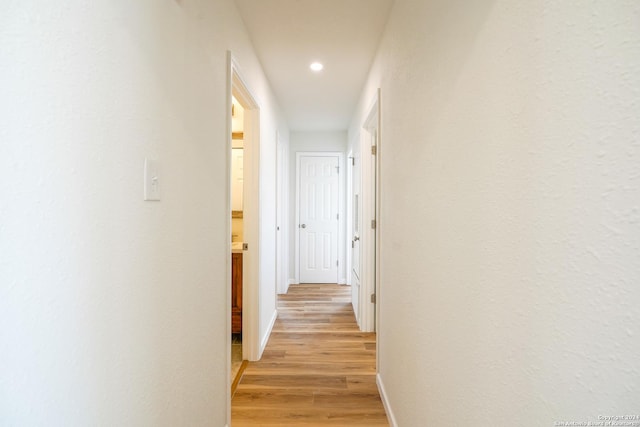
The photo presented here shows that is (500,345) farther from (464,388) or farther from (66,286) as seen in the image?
(66,286)

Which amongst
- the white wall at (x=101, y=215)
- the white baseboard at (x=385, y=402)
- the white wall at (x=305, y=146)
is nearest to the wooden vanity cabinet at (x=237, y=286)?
the white baseboard at (x=385, y=402)

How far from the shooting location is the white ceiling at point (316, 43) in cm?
205

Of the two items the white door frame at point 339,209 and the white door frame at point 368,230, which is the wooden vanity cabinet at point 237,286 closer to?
the white door frame at point 368,230

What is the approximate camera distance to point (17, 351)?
1.92 ft

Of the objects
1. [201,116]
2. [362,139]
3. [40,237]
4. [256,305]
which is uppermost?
[362,139]

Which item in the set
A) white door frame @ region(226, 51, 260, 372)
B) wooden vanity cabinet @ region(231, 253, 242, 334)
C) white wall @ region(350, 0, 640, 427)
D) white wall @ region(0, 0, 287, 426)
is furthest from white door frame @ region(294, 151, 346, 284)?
white wall @ region(350, 0, 640, 427)

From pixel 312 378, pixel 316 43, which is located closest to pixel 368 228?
pixel 312 378

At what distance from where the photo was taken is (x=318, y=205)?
5383 millimetres

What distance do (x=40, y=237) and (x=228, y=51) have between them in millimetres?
1521

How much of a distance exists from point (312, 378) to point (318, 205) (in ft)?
10.5

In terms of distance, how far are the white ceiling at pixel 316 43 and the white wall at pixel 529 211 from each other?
0.94 meters

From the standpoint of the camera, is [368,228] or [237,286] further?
[368,228]

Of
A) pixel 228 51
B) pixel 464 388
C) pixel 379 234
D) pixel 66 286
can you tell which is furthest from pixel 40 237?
pixel 379 234

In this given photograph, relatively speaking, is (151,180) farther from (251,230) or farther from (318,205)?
(318,205)
